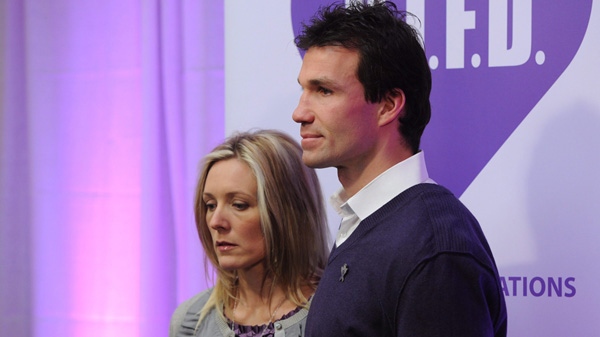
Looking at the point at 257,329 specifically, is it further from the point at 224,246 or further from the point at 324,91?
the point at 324,91

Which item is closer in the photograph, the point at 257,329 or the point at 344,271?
the point at 344,271

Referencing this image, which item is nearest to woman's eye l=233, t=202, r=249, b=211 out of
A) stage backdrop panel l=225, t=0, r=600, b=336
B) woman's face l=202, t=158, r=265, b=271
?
woman's face l=202, t=158, r=265, b=271

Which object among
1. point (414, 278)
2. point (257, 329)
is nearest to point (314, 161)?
point (414, 278)

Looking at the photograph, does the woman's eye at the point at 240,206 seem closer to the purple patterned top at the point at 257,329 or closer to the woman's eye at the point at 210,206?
the woman's eye at the point at 210,206

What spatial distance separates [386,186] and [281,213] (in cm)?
53

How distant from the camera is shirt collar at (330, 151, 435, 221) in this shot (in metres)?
1.49

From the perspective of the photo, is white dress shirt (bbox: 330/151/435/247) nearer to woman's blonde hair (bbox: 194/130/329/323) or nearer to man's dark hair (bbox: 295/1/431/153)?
man's dark hair (bbox: 295/1/431/153)

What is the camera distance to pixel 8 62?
10.4ft

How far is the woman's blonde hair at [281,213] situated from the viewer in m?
1.98

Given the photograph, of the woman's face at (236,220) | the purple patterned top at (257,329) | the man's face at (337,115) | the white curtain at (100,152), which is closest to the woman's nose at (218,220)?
the woman's face at (236,220)

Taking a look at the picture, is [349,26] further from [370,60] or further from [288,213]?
[288,213]

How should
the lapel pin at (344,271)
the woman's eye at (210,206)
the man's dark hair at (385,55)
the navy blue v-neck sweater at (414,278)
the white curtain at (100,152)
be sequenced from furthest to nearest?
1. the white curtain at (100,152)
2. the woman's eye at (210,206)
3. the man's dark hair at (385,55)
4. the lapel pin at (344,271)
5. the navy blue v-neck sweater at (414,278)

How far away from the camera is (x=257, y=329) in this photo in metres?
1.95

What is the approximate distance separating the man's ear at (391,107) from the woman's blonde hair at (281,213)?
1.64ft
